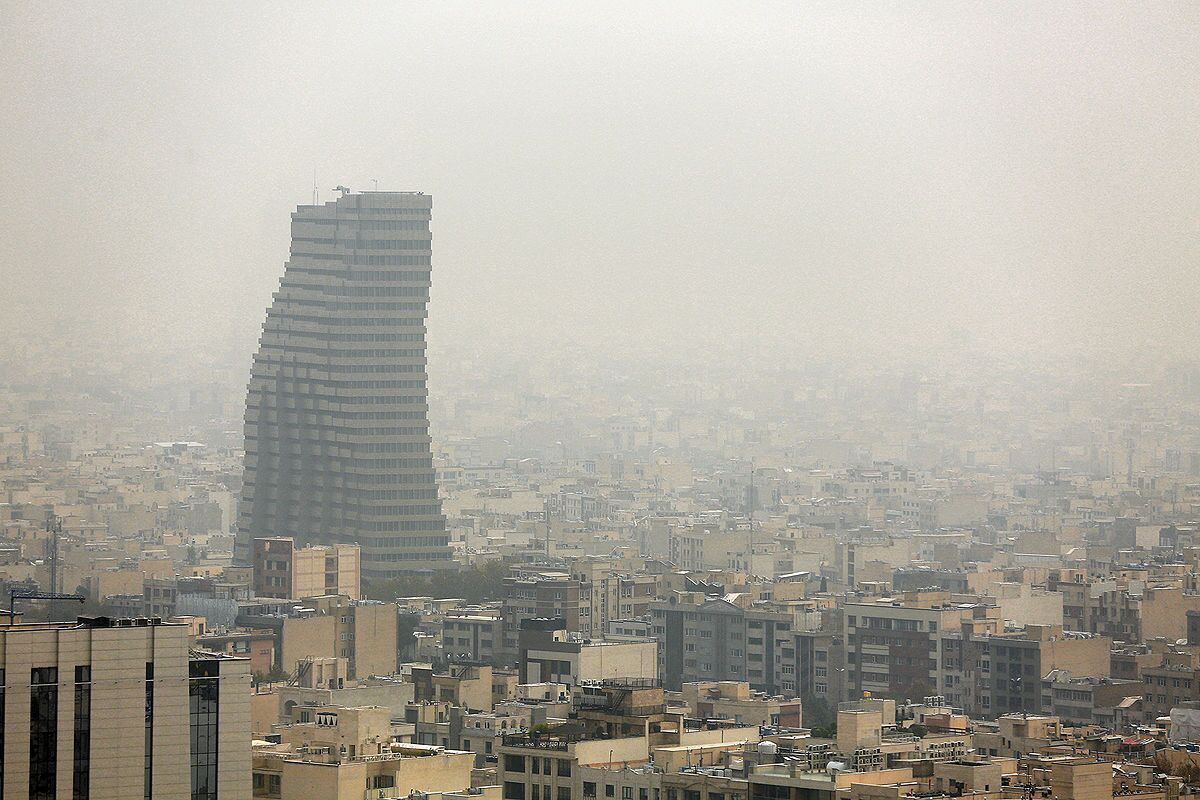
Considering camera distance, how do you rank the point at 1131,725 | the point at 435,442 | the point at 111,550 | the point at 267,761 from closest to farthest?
the point at 267,761 → the point at 1131,725 → the point at 111,550 → the point at 435,442

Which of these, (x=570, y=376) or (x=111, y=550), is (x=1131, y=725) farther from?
(x=570, y=376)

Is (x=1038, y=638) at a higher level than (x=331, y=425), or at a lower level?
lower

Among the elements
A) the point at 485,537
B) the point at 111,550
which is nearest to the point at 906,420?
the point at 485,537

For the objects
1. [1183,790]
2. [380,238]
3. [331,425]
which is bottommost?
[1183,790]

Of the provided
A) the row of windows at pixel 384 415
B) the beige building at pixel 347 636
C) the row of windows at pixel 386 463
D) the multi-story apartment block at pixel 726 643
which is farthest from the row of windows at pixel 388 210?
the multi-story apartment block at pixel 726 643

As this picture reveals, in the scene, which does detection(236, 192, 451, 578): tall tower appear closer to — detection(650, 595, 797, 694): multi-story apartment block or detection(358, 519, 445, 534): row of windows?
detection(358, 519, 445, 534): row of windows

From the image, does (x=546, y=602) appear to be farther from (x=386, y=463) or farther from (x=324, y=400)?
(x=324, y=400)
